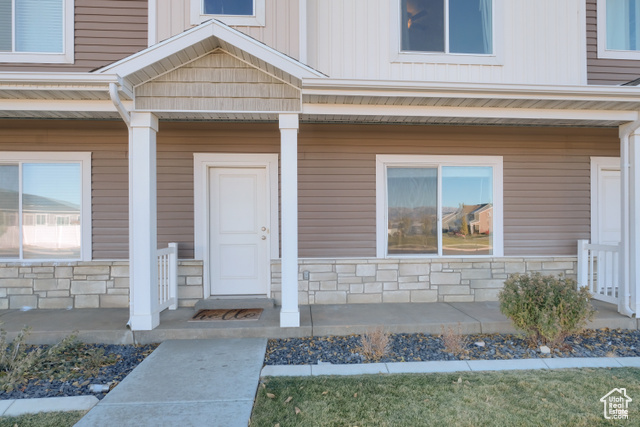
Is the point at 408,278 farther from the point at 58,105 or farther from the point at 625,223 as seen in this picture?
the point at 58,105

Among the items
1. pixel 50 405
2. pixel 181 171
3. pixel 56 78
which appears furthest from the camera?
pixel 181 171

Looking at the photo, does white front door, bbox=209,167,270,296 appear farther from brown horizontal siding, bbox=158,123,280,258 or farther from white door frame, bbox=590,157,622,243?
white door frame, bbox=590,157,622,243

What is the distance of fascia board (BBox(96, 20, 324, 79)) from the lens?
381 cm

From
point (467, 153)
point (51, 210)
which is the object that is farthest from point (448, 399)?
point (51, 210)

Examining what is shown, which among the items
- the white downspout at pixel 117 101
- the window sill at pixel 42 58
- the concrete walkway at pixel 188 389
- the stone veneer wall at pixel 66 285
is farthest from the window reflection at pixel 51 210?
the concrete walkway at pixel 188 389

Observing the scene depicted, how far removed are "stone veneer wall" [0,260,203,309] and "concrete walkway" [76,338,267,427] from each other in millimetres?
1621

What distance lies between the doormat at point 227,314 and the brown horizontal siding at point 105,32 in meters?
3.70

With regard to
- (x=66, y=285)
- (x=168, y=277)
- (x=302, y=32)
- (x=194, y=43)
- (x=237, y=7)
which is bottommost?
(x=66, y=285)

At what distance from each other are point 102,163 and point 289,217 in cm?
298

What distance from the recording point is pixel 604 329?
4.52m

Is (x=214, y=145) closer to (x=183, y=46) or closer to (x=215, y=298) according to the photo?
(x=183, y=46)

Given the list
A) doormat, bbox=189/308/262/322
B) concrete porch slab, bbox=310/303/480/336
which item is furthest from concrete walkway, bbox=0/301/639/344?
doormat, bbox=189/308/262/322

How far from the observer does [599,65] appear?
5.55 meters

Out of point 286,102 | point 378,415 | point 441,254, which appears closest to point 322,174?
point 286,102
